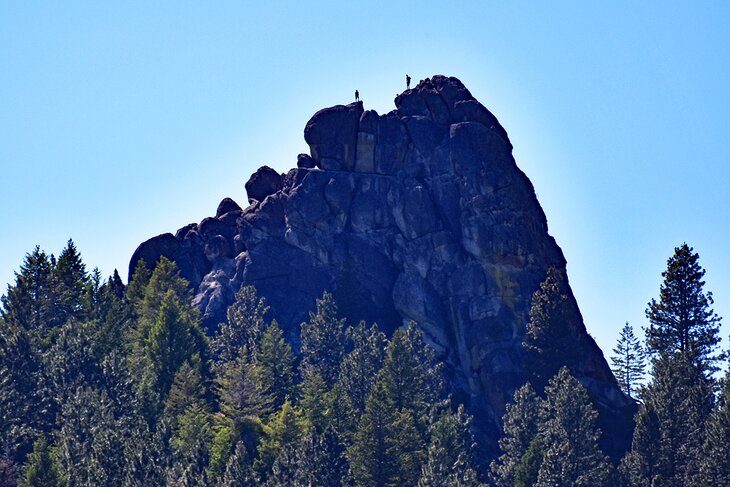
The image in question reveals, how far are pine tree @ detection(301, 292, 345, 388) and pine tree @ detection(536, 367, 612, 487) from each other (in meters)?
18.2

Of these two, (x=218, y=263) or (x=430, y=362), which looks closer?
(x=430, y=362)

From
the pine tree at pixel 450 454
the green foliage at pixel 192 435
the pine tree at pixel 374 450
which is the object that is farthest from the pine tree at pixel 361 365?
the green foliage at pixel 192 435

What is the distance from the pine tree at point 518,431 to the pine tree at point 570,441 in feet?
2.66

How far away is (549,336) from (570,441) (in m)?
19.2

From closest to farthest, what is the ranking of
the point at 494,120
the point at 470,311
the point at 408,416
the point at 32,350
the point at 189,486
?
the point at 189,486, the point at 408,416, the point at 32,350, the point at 470,311, the point at 494,120

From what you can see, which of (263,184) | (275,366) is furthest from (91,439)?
(263,184)

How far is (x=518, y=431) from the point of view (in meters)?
125

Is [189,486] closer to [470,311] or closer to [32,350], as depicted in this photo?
[32,350]

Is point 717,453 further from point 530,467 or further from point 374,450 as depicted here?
point 374,450

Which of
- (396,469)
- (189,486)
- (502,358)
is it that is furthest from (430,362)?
(189,486)

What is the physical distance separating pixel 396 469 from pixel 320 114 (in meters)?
47.5

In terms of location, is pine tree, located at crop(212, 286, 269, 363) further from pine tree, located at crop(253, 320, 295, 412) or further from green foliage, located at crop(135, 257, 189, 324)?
green foliage, located at crop(135, 257, 189, 324)

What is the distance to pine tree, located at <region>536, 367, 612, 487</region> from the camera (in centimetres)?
11762

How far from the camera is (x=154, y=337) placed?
138 meters
